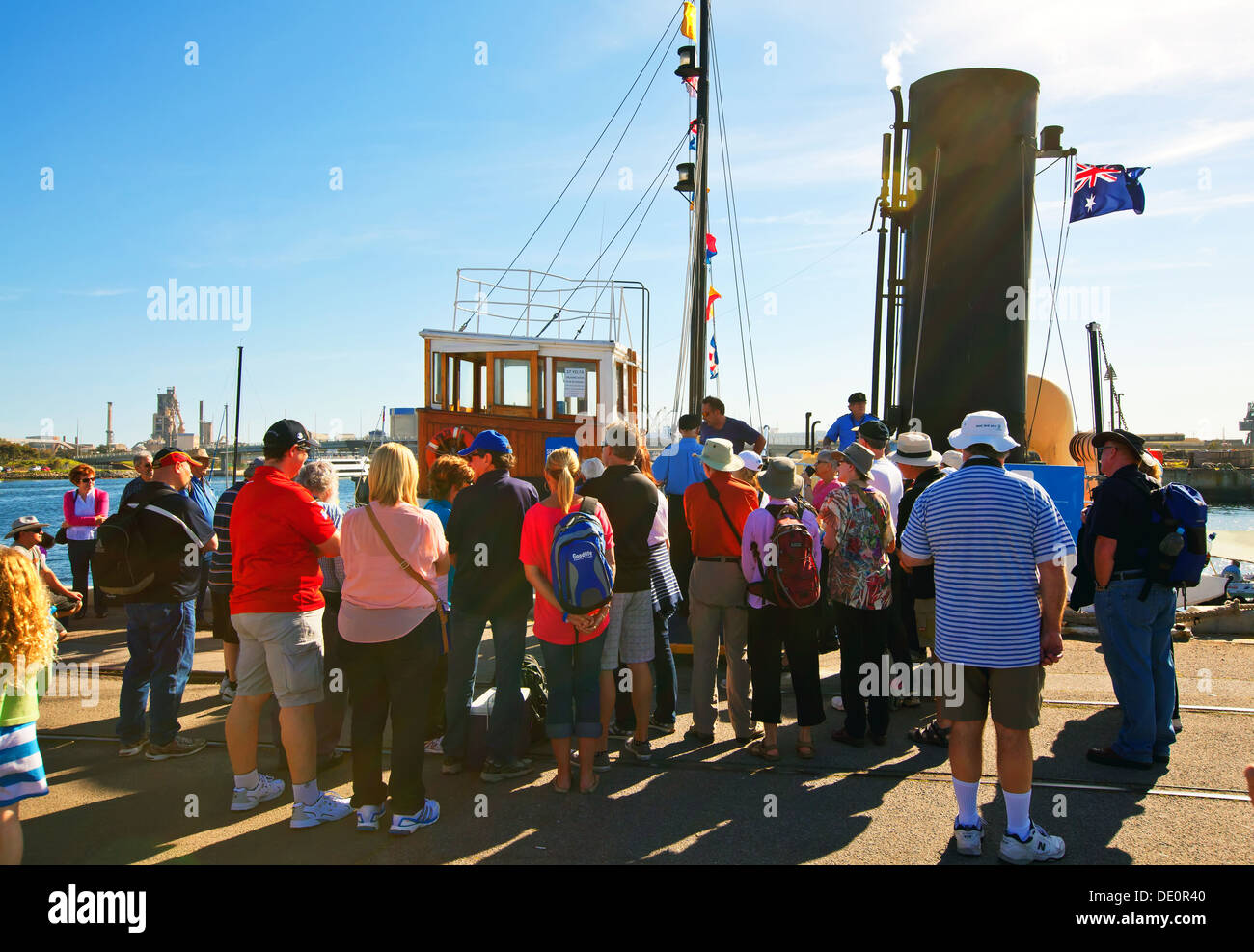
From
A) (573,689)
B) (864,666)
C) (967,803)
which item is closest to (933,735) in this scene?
(864,666)

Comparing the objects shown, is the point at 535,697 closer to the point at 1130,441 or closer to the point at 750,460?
the point at 750,460

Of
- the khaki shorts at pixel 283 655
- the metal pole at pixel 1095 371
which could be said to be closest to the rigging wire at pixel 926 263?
the khaki shorts at pixel 283 655

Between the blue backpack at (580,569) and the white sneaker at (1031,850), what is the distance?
2.16m

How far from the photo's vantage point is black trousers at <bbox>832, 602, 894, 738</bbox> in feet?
15.5

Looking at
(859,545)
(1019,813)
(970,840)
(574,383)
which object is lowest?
(970,840)

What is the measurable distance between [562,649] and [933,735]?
8.06 ft

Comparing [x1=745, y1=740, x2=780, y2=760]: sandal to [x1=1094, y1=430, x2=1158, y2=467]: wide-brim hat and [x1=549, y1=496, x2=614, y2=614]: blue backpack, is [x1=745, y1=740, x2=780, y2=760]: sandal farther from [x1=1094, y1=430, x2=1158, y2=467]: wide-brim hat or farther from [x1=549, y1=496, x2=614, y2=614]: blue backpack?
[x1=1094, y1=430, x2=1158, y2=467]: wide-brim hat

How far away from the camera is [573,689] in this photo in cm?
419

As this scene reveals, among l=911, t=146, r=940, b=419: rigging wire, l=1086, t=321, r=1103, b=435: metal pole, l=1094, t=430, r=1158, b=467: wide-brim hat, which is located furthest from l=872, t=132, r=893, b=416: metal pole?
l=1086, t=321, r=1103, b=435: metal pole
